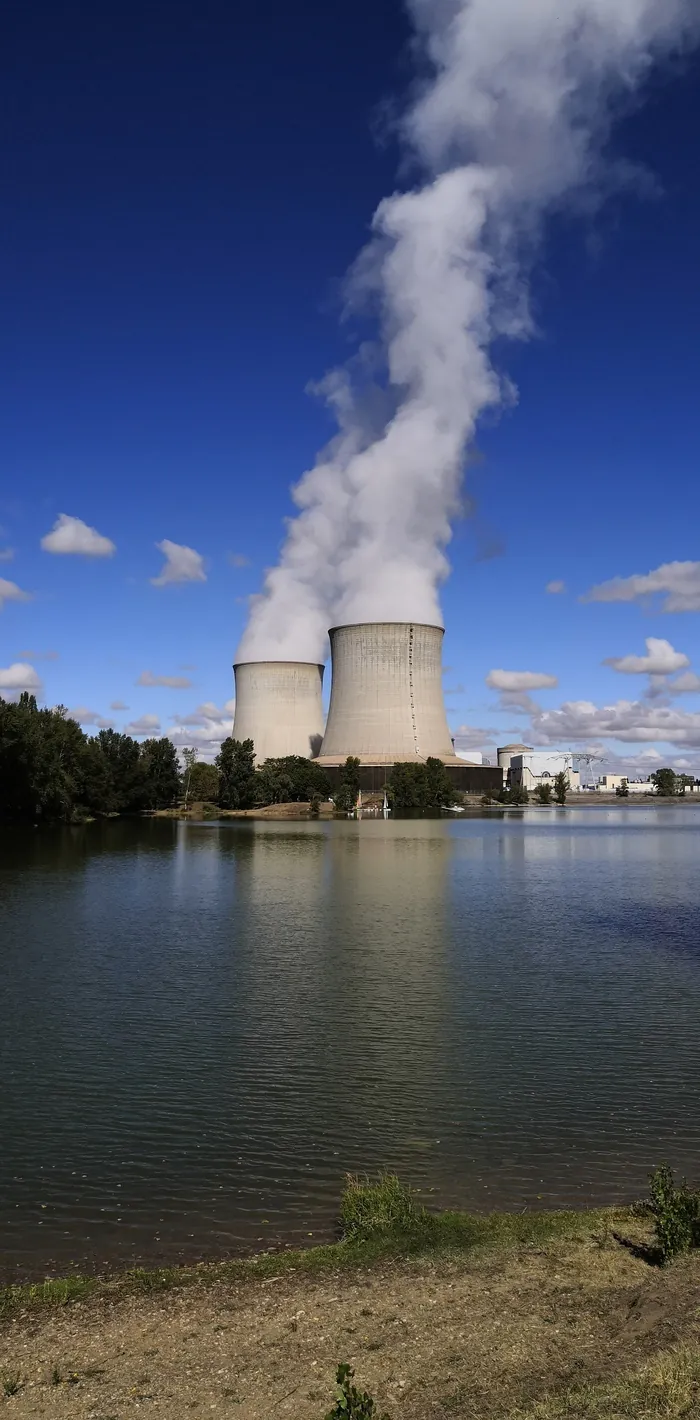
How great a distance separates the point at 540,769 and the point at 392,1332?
140 m

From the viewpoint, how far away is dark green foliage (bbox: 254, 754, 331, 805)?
66.3 metres

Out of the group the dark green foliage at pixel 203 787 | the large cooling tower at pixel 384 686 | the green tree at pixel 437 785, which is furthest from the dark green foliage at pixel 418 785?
the dark green foliage at pixel 203 787

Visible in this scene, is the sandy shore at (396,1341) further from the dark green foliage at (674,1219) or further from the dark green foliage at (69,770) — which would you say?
the dark green foliage at (69,770)

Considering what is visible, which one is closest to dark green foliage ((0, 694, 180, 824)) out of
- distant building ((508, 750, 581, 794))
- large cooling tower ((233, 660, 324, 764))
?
large cooling tower ((233, 660, 324, 764))

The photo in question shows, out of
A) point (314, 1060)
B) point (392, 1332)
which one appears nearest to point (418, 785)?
point (314, 1060)

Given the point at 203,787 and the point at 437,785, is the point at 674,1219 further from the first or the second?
the point at 203,787

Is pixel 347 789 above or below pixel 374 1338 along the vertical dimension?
above

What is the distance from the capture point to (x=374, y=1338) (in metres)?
4.08

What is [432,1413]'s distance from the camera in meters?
3.47

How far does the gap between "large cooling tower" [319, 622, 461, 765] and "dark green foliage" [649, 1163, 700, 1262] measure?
5324 cm

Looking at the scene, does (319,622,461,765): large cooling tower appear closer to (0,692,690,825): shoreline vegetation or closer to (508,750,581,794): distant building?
(0,692,690,825): shoreline vegetation

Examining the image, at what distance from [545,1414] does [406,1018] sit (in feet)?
23.7

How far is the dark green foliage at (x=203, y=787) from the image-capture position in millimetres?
75375

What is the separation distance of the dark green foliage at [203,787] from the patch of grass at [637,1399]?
71.7 m
